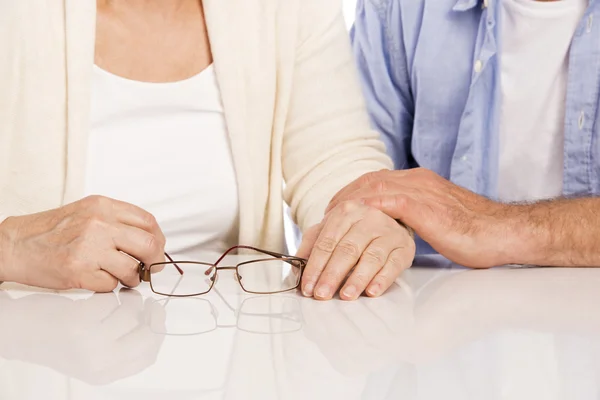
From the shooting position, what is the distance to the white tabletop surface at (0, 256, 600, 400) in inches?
27.4

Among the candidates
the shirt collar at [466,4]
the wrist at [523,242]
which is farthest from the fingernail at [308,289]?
the shirt collar at [466,4]

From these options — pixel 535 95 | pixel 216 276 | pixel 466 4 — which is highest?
pixel 466 4

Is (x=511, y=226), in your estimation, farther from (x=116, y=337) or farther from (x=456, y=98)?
(x=456, y=98)

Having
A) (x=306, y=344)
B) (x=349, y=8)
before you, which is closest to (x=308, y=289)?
(x=306, y=344)

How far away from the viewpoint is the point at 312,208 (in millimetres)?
1507

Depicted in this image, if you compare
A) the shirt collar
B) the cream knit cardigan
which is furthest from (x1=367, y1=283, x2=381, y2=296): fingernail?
the shirt collar

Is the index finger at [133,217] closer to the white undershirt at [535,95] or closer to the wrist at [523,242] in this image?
the wrist at [523,242]

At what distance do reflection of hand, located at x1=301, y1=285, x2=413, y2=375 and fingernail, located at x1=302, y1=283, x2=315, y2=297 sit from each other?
0.03 m

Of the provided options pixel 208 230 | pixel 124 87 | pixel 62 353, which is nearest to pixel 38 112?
pixel 124 87

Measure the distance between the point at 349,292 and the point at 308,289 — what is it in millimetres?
55

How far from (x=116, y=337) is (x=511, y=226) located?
691 mm

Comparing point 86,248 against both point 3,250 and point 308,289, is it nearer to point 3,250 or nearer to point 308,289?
point 3,250

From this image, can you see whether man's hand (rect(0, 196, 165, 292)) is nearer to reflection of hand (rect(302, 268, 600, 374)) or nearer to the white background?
reflection of hand (rect(302, 268, 600, 374))

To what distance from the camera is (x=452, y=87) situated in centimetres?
204
